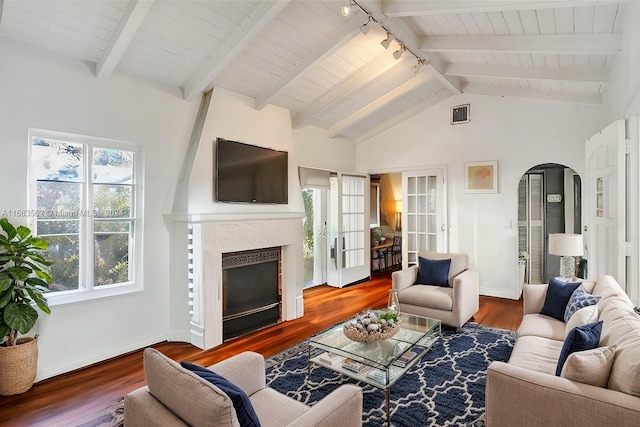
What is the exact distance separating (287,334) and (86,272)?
2116 mm

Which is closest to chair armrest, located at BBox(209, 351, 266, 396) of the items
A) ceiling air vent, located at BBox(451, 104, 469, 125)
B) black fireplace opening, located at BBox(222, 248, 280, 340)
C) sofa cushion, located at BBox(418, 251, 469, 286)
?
black fireplace opening, located at BBox(222, 248, 280, 340)

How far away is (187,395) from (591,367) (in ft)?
6.00

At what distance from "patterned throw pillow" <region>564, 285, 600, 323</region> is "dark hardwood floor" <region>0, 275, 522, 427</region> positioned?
1.31 meters

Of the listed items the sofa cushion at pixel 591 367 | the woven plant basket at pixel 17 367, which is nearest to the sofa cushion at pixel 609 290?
the sofa cushion at pixel 591 367

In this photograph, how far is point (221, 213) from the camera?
378 centimetres

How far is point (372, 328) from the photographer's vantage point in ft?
8.62

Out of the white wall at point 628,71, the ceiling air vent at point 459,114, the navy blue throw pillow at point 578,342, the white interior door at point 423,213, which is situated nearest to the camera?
the navy blue throw pillow at point 578,342

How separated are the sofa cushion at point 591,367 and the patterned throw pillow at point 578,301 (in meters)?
1.08

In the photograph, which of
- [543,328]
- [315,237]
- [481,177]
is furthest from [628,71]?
[315,237]

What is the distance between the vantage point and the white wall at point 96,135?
9.12 ft

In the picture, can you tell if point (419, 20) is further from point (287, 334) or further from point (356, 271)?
point (356, 271)

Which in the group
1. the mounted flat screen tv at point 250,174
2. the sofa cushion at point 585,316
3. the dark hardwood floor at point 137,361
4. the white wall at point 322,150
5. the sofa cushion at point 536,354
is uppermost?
the white wall at point 322,150

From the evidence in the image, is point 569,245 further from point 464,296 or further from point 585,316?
point 585,316

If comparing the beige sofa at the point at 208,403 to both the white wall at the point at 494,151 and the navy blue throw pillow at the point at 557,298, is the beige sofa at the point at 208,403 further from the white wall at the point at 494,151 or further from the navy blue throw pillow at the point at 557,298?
the white wall at the point at 494,151
